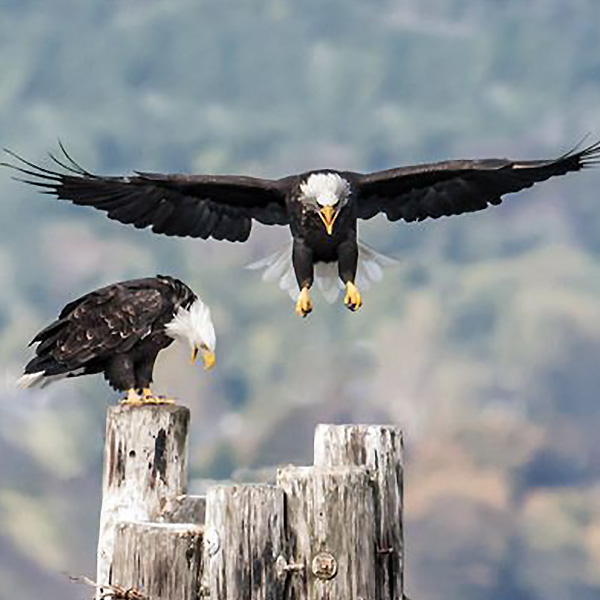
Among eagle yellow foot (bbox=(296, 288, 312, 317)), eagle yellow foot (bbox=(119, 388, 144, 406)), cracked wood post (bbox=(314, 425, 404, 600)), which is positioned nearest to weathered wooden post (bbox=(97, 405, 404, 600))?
cracked wood post (bbox=(314, 425, 404, 600))

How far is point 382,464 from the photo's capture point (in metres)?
5.30

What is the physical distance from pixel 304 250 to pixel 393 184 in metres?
1.07

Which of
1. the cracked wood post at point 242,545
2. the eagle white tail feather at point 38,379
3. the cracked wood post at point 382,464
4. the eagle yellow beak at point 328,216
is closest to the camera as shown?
the cracked wood post at point 242,545

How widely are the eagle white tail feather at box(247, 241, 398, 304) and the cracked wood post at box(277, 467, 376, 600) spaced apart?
4096mm

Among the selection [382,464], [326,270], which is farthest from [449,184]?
[382,464]

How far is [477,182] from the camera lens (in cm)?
914

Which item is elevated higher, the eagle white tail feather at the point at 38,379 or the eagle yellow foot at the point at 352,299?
the eagle yellow foot at the point at 352,299

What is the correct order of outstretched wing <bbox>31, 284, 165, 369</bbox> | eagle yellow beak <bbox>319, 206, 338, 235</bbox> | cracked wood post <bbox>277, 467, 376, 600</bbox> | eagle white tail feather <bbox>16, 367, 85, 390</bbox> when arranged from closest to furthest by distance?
cracked wood post <bbox>277, 467, 376, 600</bbox>, outstretched wing <bbox>31, 284, 165, 369</bbox>, eagle white tail feather <bbox>16, 367, 85, 390</bbox>, eagle yellow beak <bbox>319, 206, 338, 235</bbox>

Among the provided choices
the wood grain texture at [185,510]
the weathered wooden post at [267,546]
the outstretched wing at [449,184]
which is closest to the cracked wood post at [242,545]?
the weathered wooden post at [267,546]

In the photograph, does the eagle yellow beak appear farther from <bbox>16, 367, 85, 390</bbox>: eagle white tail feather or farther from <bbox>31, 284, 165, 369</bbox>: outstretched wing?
<bbox>16, 367, 85, 390</bbox>: eagle white tail feather

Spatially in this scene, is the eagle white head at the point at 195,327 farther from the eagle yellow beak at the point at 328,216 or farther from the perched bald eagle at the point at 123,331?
the eagle yellow beak at the point at 328,216

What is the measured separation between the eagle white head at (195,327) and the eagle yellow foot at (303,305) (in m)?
1.79

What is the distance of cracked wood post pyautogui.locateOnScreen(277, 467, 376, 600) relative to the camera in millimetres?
4605

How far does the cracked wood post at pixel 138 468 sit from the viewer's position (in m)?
5.33
